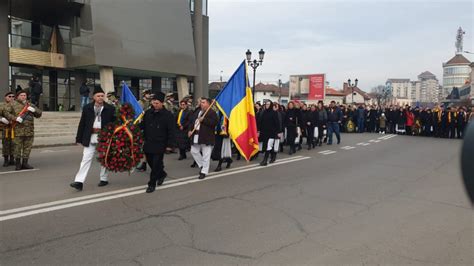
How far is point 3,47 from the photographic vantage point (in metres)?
20.7

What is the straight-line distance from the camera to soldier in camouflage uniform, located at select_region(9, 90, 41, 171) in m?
9.34

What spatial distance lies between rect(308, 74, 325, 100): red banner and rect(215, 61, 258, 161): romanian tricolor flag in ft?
125

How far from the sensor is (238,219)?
5.39 m

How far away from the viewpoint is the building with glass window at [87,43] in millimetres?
23609

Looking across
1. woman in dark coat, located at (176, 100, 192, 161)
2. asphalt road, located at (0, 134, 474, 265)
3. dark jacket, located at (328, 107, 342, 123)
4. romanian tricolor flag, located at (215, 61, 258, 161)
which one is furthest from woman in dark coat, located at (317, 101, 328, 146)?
romanian tricolor flag, located at (215, 61, 258, 161)

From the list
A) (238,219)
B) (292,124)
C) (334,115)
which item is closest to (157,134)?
(238,219)

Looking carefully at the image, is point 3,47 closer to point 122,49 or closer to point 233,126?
point 122,49

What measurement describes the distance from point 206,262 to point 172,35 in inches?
1020

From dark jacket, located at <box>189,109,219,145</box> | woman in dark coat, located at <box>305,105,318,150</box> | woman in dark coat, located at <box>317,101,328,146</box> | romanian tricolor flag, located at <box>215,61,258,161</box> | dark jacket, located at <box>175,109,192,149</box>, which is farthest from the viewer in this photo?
woman in dark coat, located at <box>317,101,328,146</box>

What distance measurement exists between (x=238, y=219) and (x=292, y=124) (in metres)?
8.92

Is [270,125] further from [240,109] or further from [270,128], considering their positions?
[240,109]

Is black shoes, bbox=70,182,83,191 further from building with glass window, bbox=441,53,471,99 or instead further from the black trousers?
building with glass window, bbox=441,53,471,99

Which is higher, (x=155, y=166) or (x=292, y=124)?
(x=292, y=124)

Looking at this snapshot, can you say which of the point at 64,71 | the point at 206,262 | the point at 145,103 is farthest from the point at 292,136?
the point at 64,71
